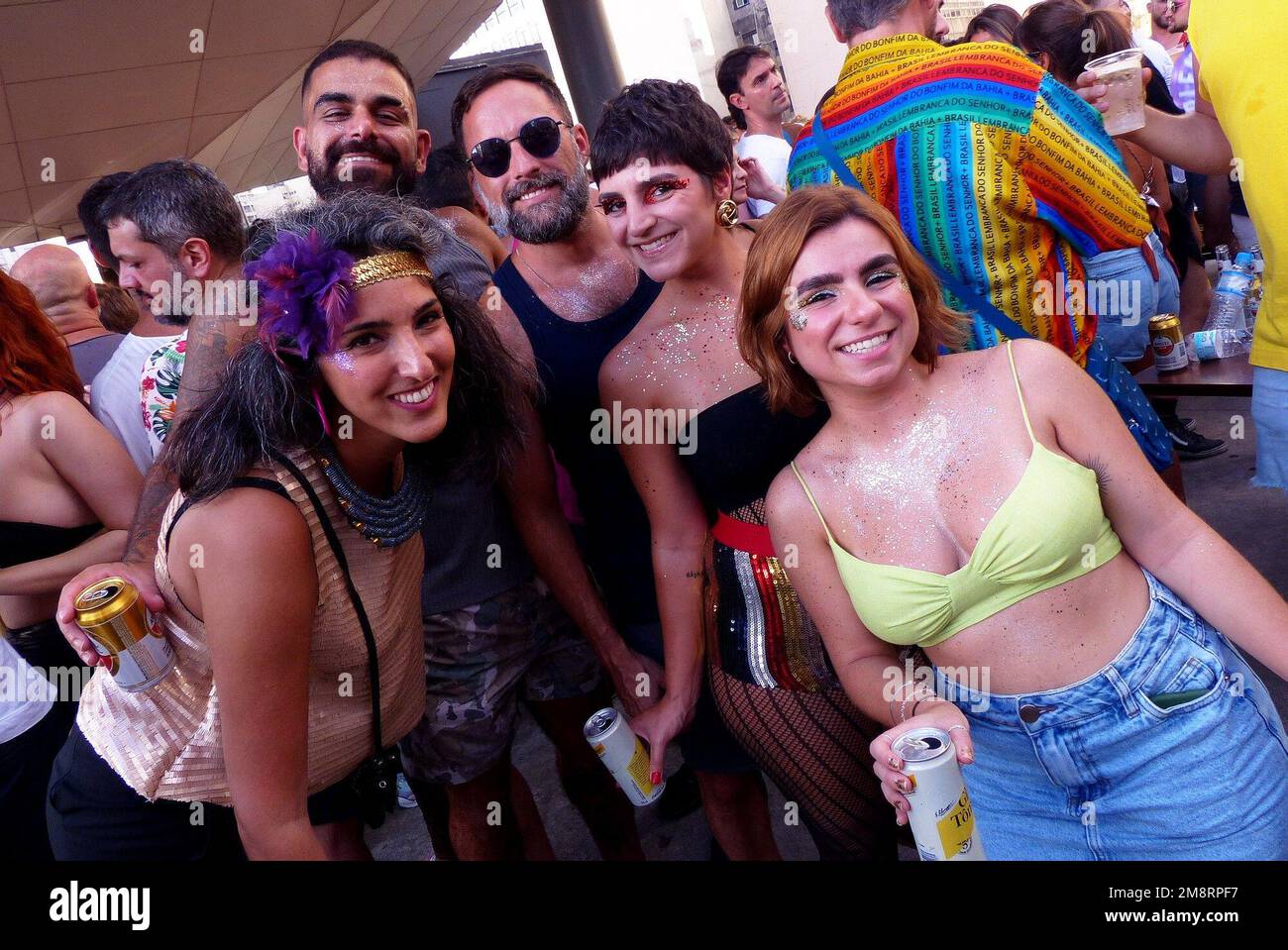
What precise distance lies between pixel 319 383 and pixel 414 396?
0.17 metres

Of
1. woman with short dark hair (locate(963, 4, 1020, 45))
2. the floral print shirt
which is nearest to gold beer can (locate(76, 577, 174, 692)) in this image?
the floral print shirt

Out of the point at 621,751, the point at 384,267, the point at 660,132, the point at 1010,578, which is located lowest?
the point at 621,751

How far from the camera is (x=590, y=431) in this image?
2213 mm

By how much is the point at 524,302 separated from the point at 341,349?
722 mm

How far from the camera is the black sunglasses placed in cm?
236

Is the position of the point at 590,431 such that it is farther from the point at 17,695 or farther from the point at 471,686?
the point at 17,695

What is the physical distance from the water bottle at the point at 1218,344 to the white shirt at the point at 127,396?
3244 mm

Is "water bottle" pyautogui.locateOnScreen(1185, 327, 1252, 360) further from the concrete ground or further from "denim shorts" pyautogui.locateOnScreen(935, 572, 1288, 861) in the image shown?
"denim shorts" pyautogui.locateOnScreen(935, 572, 1288, 861)

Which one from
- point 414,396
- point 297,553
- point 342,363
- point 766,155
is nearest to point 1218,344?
point 766,155

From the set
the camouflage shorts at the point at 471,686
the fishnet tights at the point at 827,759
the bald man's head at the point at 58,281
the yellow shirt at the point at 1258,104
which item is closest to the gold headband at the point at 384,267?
the camouflage shorts at the point at 471,686

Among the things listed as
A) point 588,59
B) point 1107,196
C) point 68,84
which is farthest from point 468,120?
point 588,59

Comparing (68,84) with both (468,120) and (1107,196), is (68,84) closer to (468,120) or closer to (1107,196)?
(468,120)

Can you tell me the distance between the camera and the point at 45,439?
2.27 m

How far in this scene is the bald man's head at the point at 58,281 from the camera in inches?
136
